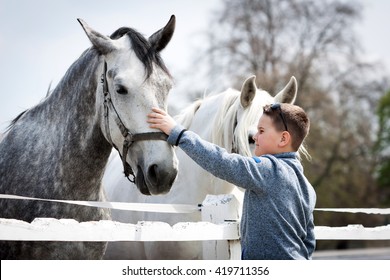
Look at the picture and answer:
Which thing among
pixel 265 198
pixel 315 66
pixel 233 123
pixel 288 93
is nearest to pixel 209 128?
pixel 233 123

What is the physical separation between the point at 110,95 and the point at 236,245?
112 cm

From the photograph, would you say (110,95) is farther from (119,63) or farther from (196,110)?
(196,110)

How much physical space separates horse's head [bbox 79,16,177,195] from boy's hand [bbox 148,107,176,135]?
0.29 ft

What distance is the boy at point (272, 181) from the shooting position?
8.43ft

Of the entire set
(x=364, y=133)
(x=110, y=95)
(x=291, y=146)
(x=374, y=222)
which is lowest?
(x=374, y=222)

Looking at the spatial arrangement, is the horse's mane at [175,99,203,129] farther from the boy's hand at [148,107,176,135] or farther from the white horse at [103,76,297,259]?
the boy's hand at [148,107,176,135]

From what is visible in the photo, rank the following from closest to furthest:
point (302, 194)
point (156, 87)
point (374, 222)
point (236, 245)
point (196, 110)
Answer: point (302, 194), point (236, 245), point (156, 87), point (196, 110), point (374, 222)

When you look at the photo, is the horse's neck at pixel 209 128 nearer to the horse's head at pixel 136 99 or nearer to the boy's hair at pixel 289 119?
the horse's head at pixel 136 99

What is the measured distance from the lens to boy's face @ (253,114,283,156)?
8.77ft

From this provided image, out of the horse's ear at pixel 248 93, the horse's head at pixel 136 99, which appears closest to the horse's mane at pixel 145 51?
the horse's head at pixel 136 99

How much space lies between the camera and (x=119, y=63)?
346 cm

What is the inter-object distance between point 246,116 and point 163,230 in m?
1.93

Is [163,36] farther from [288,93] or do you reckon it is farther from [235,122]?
[288,93]
